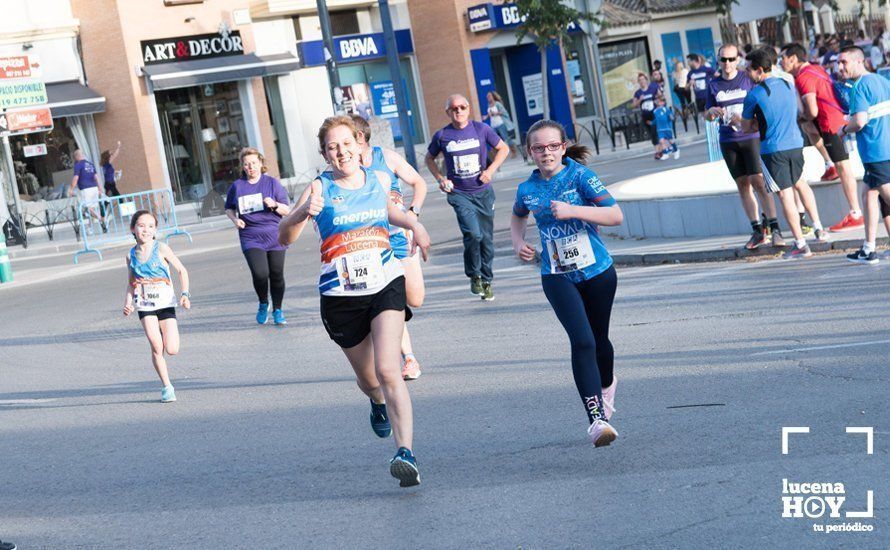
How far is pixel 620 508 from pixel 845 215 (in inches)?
360

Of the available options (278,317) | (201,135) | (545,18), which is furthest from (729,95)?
(201,135)

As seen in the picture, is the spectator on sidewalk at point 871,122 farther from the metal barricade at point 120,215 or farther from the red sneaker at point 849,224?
the metal barricade at point 120,215

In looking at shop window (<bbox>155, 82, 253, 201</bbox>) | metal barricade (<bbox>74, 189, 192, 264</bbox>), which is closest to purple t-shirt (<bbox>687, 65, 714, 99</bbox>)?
metal barricade (<bbox>74, 189, 192, 264</bbox>)

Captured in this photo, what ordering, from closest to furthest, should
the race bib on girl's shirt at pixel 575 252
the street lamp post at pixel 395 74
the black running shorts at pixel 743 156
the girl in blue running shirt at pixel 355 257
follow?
the girl in blue running shirt at pixel 355 257 → the race bib on girl's shirt at pixel 575 252 → the black running shorts at pixel 743 156 → the street lamp post at pixel 395 74

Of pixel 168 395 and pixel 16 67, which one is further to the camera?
pixel 16 67

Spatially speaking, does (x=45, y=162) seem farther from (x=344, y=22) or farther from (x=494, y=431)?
(x=494, y=431)

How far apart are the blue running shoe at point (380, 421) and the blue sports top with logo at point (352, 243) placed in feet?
2.66

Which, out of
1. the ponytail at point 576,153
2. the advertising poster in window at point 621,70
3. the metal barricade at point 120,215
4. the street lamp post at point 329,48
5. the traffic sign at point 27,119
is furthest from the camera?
the advertising poster in window at point 621,70

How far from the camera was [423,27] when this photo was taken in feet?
135

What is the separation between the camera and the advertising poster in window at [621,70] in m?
47.3

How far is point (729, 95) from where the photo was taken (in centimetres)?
1349

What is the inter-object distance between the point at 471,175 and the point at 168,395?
4178 mm

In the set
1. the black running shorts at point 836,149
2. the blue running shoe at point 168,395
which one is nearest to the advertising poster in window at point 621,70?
the black running shorts at point 836,149

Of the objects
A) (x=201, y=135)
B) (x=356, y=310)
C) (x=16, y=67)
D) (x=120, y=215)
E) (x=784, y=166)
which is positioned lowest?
(x=356, y=310)
